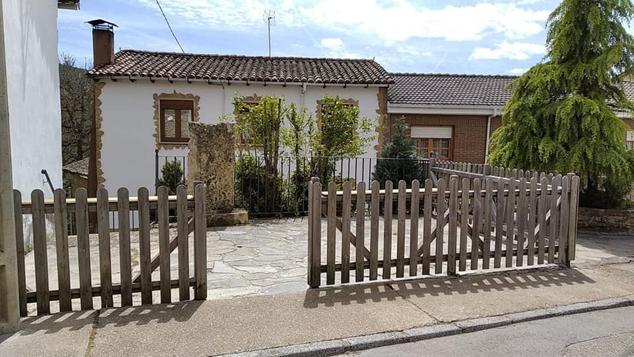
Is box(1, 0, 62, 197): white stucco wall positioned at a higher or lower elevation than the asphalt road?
higher

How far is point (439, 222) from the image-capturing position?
5.46 metres

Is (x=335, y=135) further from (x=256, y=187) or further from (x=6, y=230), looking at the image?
(x=6, y=230)

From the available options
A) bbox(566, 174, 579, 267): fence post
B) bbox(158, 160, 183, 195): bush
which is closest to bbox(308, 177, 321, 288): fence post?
bbox(566, 174, 579, 267): fence post

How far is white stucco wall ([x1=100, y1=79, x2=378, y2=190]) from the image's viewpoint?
15.1 meters

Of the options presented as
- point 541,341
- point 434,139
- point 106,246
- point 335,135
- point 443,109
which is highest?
point 443,109

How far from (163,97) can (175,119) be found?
84 cm

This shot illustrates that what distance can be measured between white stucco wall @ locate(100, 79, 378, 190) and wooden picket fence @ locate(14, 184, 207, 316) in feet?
36.8

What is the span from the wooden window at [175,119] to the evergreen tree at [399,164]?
755 centimetres

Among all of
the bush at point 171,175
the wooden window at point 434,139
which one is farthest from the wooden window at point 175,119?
the wooden window at point 434,139

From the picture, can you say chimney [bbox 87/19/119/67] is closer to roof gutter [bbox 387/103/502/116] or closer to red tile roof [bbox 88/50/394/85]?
red tile roof [bbox 88/50/394/85]

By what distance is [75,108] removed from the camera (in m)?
23.9

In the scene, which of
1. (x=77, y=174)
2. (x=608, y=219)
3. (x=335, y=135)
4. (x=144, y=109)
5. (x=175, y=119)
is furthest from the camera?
(x=77, y=174)

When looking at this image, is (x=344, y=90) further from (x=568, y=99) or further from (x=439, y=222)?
(x=439, y=222)

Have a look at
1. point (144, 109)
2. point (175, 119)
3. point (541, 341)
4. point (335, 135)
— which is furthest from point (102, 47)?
point (541, 341)
